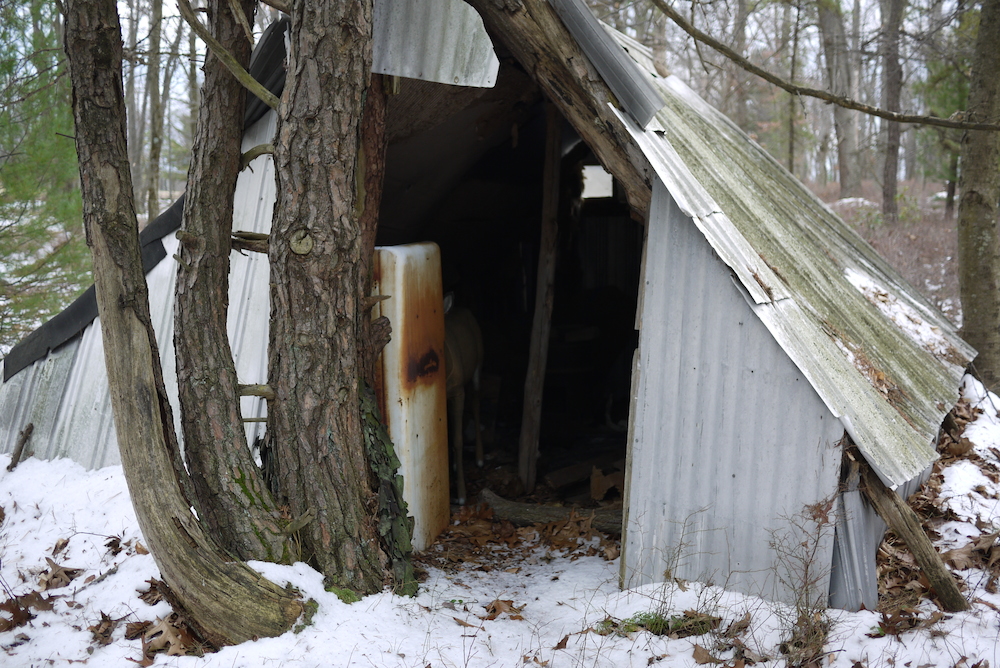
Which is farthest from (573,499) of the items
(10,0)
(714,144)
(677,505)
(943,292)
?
(943,292)

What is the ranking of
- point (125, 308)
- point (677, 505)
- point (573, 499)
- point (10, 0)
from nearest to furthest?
point (125, 308), point (677, 505), point (10, 0), point (573, 499)

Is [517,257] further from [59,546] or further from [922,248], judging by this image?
[922,248]

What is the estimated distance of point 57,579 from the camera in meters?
4.20

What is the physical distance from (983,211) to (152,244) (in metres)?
7.50

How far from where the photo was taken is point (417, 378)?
493 centimetres

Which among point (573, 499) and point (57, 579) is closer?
point (57, 579)

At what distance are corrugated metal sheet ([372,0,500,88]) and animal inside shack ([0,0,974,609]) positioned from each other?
0.01 meters

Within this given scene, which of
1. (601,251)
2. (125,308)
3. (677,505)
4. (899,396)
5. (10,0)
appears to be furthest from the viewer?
(601,251)

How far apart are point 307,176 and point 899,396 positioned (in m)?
4.00

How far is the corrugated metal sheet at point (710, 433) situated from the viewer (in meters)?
3.66

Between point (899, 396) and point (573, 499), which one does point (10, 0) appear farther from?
point (899, 396)

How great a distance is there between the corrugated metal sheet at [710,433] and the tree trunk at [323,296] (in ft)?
5.26

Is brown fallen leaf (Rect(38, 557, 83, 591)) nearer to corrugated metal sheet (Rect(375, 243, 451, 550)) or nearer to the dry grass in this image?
corrugated metal sheet (Rect(375, 243, 451, 550))

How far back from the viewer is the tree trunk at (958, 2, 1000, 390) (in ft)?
21.9
